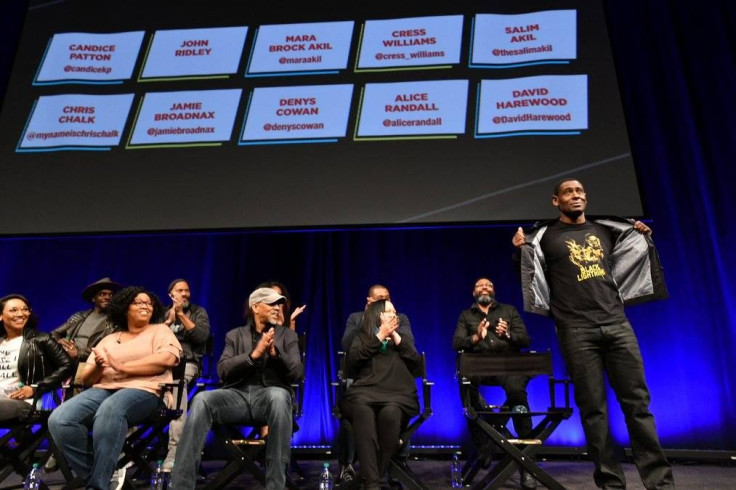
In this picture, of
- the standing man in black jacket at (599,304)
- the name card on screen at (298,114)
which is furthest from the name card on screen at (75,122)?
the standing man in black jacket at (599,304)

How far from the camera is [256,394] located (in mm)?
2809

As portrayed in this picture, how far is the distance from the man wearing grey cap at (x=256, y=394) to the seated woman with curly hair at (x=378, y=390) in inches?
12.0

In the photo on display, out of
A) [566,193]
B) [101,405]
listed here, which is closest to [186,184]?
[101,405]

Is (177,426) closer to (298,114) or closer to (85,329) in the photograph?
(85,329)

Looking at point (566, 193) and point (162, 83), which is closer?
point (566, 193)

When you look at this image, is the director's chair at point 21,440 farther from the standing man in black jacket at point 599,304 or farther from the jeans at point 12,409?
the standing man in black jacket at point 599,304

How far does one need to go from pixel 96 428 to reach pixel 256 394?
2.29 ft

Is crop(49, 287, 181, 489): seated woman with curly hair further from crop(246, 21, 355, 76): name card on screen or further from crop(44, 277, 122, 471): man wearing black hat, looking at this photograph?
crop(246, 21, 355, 76): name card on screen

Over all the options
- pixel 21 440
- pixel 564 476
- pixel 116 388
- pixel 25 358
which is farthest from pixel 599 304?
Answer: pixel 21 440

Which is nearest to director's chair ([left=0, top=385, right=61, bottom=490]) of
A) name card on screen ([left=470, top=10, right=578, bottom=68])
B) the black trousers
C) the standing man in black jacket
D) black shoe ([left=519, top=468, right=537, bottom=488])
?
the black trousers

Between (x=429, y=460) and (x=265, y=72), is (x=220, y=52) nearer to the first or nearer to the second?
(x=265, y=72)

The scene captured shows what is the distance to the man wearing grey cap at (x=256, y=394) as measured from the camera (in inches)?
102

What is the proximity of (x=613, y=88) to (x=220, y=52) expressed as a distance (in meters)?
2.64

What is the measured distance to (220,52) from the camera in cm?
414
